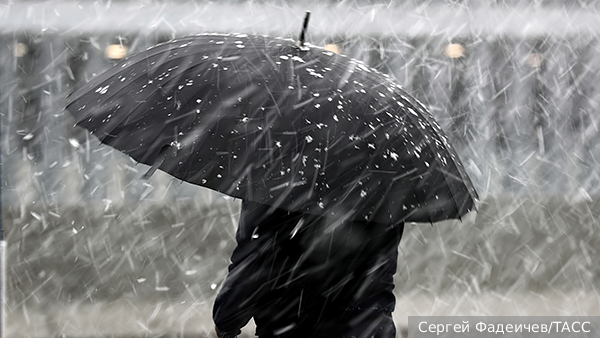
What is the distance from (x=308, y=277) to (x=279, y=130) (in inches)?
16.5

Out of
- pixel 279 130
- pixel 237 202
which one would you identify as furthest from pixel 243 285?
pixel 237 202

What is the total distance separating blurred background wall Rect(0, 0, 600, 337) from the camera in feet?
16.1

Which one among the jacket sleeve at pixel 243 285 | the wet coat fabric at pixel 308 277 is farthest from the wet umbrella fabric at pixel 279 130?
the jacket sleeve at pixel 243 285

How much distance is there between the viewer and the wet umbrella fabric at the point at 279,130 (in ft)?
4.49

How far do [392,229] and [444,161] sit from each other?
0.28m

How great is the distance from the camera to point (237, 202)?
17.0ft

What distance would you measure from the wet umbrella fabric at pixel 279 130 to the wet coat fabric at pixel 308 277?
152 mm

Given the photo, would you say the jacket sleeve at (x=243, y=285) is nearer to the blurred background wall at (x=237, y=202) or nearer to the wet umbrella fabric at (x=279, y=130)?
the wet umbrella fabric at (x=279, y=130)

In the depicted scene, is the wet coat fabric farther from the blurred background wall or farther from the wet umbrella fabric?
the blurred background wall

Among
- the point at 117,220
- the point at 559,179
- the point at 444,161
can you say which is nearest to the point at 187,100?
the point at 444,161

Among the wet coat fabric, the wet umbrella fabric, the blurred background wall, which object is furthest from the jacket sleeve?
the blurred background wall

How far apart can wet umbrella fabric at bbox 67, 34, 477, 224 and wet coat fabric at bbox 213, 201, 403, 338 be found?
15cm

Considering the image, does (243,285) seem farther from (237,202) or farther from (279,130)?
(237,202)

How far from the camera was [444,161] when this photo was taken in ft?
5.65
